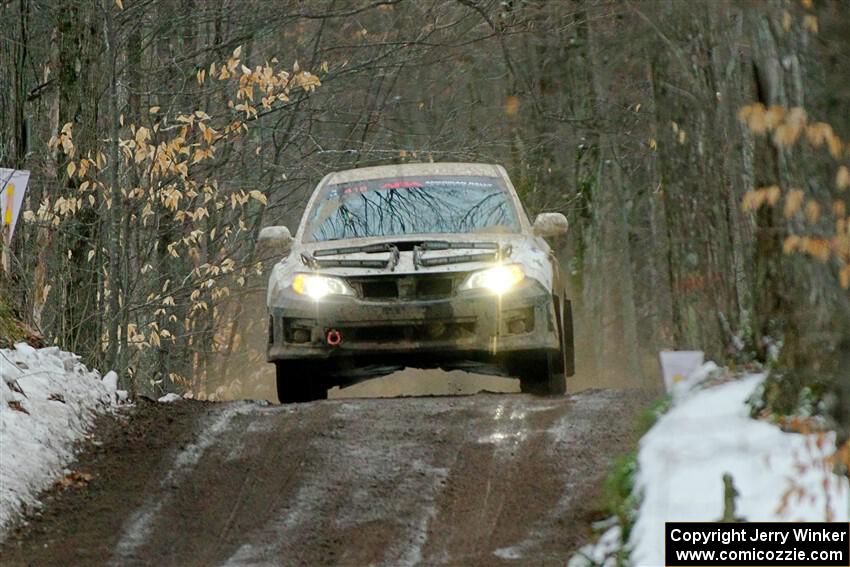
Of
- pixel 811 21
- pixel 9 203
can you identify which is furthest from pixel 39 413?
pixel 811 21

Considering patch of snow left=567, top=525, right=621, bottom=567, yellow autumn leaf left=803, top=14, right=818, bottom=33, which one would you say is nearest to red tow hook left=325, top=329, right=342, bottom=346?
patch of snow left=567, top=525, right=621, bottom=567

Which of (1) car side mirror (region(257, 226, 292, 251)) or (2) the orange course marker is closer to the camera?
(2) the orange course marker

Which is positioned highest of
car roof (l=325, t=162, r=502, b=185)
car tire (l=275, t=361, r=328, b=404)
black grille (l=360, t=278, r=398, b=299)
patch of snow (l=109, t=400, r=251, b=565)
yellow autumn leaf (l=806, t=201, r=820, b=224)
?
car roof (l=325, t=162, r=502, b=185)

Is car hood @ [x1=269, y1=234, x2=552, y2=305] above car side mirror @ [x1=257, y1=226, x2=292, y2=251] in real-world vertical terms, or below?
below

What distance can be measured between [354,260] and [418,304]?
59 centimetres

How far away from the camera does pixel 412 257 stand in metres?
10.9

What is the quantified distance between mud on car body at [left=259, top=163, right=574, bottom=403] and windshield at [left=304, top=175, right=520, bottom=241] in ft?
0.10

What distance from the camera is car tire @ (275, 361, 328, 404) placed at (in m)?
11.4

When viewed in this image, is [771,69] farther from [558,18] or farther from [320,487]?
A: [558,18]

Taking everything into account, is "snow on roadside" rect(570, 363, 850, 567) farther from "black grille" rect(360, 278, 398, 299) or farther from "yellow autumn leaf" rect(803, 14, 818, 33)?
"black grille" rect(360, 278, 398, 299)

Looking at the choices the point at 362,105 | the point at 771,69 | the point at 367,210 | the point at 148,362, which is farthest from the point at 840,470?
the point at 362,105

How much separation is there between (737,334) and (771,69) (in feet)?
5.88

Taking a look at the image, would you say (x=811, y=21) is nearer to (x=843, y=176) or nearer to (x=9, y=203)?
(x=843, y=176)

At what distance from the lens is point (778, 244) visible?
24.2 ft
